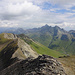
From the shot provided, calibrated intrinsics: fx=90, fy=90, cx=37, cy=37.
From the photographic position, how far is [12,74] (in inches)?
1788

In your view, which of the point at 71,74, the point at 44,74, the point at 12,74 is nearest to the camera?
the point at 44,74

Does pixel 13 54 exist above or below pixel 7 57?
above

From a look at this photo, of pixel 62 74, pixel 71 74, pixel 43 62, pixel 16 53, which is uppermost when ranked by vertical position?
pixel 43 62

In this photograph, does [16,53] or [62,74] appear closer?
[62,74]

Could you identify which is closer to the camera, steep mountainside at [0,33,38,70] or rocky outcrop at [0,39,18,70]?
steep mountainside at [0,33,38,70]

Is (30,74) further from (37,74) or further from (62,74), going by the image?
(62,74)

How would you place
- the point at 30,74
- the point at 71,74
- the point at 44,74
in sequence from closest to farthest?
the point at 44,74 → the point at 30,74 → the point at 71,74

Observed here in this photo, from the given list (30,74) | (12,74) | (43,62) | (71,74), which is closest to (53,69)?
(43,62)

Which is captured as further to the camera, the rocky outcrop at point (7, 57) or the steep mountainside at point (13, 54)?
the rocky outcrop at point (7, 57)

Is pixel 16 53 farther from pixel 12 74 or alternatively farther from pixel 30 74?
pixel 30 74

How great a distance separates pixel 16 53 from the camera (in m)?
88.6

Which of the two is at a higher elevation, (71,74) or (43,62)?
(43,62)

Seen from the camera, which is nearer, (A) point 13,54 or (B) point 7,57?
(A) point 13,54

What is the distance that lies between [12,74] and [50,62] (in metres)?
22.1
